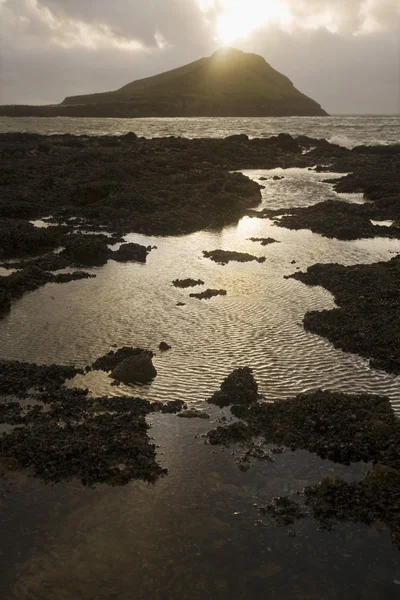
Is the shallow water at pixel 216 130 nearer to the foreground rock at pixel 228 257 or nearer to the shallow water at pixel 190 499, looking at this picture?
the foreground rock at pixel 228 257

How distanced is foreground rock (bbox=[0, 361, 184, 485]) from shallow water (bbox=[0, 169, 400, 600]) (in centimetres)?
36

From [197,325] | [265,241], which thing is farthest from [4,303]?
[265,241]

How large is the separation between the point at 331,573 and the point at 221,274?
54.7 ft

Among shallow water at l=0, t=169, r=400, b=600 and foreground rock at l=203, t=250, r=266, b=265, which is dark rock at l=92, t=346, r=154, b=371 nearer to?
shallow water at l=0, t=169, r=400, b=600

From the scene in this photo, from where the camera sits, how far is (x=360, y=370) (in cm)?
1448

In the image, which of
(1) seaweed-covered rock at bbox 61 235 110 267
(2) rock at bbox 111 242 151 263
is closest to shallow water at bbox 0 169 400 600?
(1) seaweed-covered rock at bbox 61 235 110 267

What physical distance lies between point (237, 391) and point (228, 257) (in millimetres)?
14203

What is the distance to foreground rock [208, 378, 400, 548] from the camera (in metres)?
9.14

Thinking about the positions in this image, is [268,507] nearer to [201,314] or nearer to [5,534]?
[5,534]

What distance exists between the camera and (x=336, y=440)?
1116 cm

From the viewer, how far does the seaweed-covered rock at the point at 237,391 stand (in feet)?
41.6

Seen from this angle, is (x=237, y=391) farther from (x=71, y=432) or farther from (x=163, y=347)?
(x=71, y=432)

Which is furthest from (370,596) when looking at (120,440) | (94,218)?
(94,218)

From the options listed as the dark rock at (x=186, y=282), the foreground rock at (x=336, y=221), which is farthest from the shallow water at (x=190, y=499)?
the foreground rock at (x=336, y=221)
